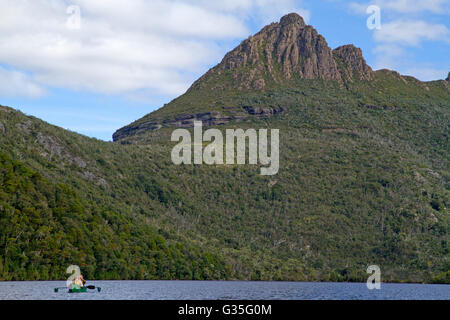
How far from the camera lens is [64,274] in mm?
150000

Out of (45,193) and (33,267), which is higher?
(45,193)

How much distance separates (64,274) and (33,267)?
788cm

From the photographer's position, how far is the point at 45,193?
559 feet

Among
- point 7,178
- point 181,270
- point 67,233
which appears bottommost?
point 181,270
